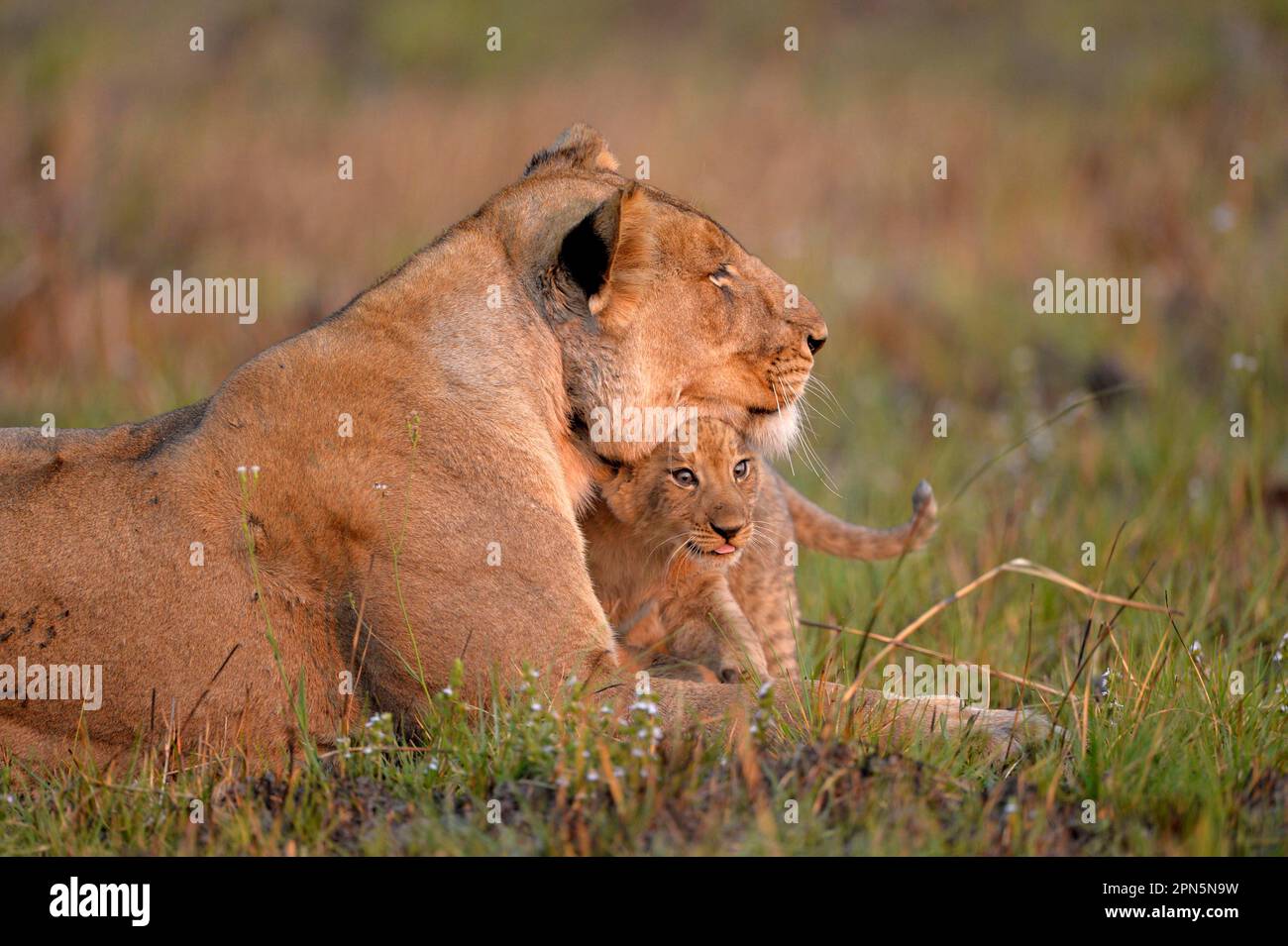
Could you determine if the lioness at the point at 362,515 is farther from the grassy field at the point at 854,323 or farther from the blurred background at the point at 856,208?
the blurred background at the point at 856,208

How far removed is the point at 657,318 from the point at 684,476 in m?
0.78

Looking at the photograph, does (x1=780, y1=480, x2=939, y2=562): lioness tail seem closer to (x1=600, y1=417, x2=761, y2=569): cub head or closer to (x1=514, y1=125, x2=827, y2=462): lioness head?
(x1=600, y1=417, x2=761, y2=569): cub head

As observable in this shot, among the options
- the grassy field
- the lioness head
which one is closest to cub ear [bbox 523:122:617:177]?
the lioness head

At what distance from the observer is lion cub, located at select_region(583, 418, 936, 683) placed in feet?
16.5

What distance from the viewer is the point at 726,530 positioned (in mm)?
5039

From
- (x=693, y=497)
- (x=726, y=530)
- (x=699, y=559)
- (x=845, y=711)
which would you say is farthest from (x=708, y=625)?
(x=845, y=711)

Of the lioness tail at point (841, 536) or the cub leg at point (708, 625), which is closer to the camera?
the cub leg at point (708, 625)

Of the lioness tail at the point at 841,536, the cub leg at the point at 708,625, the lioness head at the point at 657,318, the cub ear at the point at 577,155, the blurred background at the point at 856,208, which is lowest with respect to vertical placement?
the cub leg at the point at 708,625

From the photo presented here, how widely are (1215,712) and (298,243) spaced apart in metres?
10.8

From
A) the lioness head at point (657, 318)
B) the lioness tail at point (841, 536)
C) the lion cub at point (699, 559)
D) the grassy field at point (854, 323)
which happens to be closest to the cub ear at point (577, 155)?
the lioness head at point (657, 318)

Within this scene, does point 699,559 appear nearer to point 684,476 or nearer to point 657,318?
point 684,476

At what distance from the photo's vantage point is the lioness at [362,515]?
3945 mm
